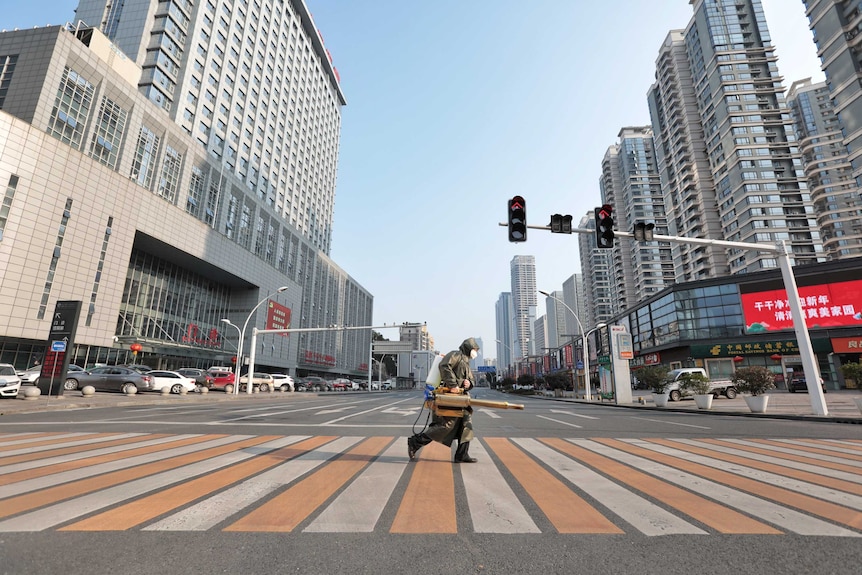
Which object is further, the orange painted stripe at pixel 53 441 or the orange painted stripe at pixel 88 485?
the orange painted stripe at pixel 53 441

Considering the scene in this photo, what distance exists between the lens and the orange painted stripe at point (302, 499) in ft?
9.54

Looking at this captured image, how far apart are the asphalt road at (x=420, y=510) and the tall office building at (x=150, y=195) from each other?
67.5 feet

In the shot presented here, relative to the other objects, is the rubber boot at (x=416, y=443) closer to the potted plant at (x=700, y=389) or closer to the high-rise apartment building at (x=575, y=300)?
the potted plant at (x=700, y=389)

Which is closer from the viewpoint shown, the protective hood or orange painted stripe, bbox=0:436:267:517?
orange painted stripe, bbox=0:436:267:517

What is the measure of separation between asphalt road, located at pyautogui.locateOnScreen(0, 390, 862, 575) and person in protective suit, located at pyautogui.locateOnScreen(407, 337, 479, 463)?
0.32 metres

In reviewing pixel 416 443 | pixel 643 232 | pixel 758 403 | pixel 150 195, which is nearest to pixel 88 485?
pixel 416 443

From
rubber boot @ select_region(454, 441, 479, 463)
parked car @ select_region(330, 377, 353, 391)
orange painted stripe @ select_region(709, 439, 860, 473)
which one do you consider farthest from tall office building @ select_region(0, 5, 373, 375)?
orange painted stripe @ select_region(709, 439, 860, 473)

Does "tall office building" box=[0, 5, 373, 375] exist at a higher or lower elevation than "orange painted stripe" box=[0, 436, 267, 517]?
higher

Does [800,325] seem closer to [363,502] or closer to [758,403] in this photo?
[758,403]

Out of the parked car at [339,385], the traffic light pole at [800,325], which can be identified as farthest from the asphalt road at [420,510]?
the parked car at [339,385]

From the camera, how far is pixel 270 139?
6309 centimetres

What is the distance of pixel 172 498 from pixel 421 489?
7.54 ft

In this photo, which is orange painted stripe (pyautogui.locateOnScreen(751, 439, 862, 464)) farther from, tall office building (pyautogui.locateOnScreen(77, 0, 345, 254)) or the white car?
tall office building (pyautogui.locateOnScreen(77, 0, 345, 254))

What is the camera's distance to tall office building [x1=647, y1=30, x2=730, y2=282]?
73312mm
